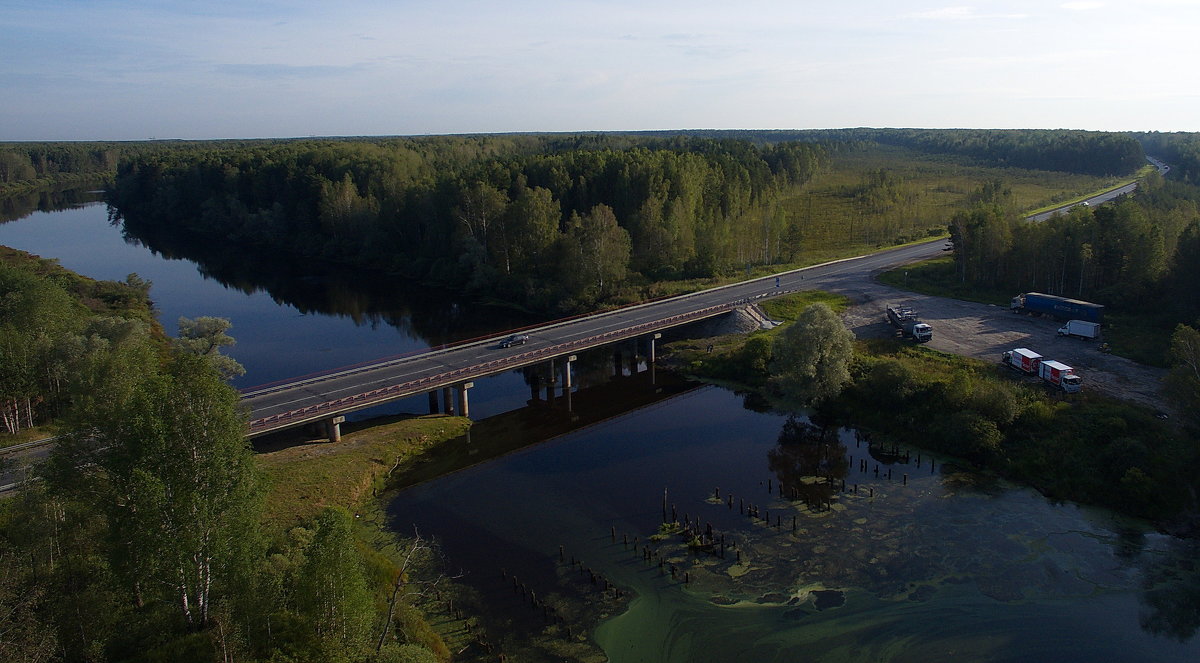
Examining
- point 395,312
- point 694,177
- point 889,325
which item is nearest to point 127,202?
point 395,312

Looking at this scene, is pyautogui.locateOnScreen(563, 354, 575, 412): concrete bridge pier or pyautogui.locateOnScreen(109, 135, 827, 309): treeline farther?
pyautogui.locateOnScreen(109, 135, 827, 309): treeline

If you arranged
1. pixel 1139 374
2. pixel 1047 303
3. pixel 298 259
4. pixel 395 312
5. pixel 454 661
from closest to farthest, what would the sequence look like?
pixel 454 661, pixel 1139 374, pixel 1047 303, pixel 395 312, pixel 298 259

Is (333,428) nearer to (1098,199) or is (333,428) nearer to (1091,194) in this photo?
(1098,199)

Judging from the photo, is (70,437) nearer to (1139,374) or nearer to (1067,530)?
(1067,530)

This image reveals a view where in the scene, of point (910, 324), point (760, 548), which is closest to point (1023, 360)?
point (910, 324)

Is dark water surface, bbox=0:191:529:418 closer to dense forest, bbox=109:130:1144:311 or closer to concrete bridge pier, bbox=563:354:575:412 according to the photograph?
concrete bridge pier, bbox=563:354:575:412

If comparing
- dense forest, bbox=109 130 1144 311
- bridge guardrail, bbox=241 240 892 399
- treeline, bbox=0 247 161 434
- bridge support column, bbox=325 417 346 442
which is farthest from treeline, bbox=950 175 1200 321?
treeline, bbox=0 247 161 434
